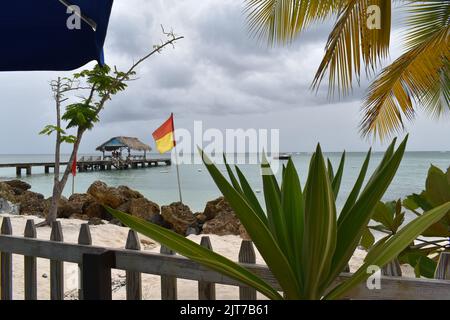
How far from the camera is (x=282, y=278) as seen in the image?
1.07 m

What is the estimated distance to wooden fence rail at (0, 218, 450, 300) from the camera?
148cm

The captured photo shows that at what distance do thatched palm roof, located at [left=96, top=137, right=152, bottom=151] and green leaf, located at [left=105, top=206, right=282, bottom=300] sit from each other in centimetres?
3810

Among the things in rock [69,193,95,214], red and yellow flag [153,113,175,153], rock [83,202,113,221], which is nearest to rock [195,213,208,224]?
red and yellow flag [153,113,175,153]

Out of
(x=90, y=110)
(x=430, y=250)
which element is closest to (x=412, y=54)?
(x=430, y=250)

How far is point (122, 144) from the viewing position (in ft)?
127

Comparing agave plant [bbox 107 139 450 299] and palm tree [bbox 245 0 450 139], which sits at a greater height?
palm tree [bbox 245 0 450 139]

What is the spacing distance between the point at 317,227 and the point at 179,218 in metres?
10.6

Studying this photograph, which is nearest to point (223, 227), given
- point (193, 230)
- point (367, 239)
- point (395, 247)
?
point (193, 230)

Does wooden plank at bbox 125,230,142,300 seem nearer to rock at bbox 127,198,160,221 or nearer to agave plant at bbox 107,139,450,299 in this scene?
agave plant at bbox 107,139,450,299

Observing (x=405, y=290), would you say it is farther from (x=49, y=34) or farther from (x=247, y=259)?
(x=49, y=34)

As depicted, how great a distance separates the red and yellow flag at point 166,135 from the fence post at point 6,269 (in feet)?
34.5

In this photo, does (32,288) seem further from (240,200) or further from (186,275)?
(240,200)

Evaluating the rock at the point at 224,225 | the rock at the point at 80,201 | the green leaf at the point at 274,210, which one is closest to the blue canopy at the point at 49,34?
the green leaf at the point at 274,210

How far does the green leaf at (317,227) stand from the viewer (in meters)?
0.97
